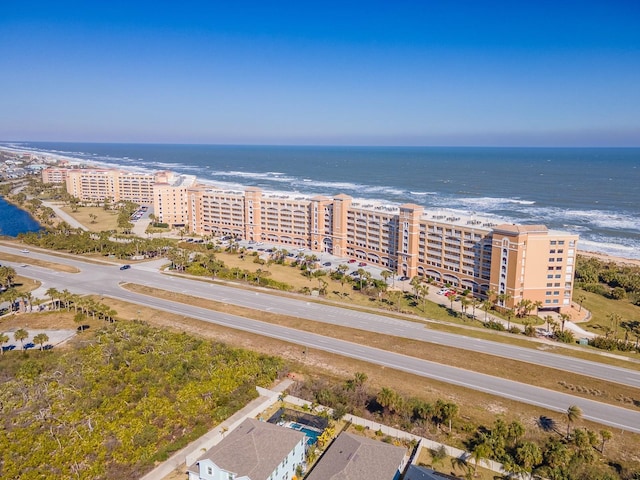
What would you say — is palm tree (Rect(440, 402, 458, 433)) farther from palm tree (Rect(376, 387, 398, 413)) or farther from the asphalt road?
the asphalt road

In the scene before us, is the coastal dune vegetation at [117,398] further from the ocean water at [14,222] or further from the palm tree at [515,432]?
the ocean water at [14,222]

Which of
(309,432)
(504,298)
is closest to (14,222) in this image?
(504,298)

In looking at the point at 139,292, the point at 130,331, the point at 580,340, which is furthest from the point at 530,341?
the point at 139,292

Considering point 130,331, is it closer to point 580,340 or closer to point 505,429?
point 505,429

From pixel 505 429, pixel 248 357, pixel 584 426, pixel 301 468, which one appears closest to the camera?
pixel 301 468

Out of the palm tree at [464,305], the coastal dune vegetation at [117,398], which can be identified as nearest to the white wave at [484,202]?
the palm tree at [464,305]
